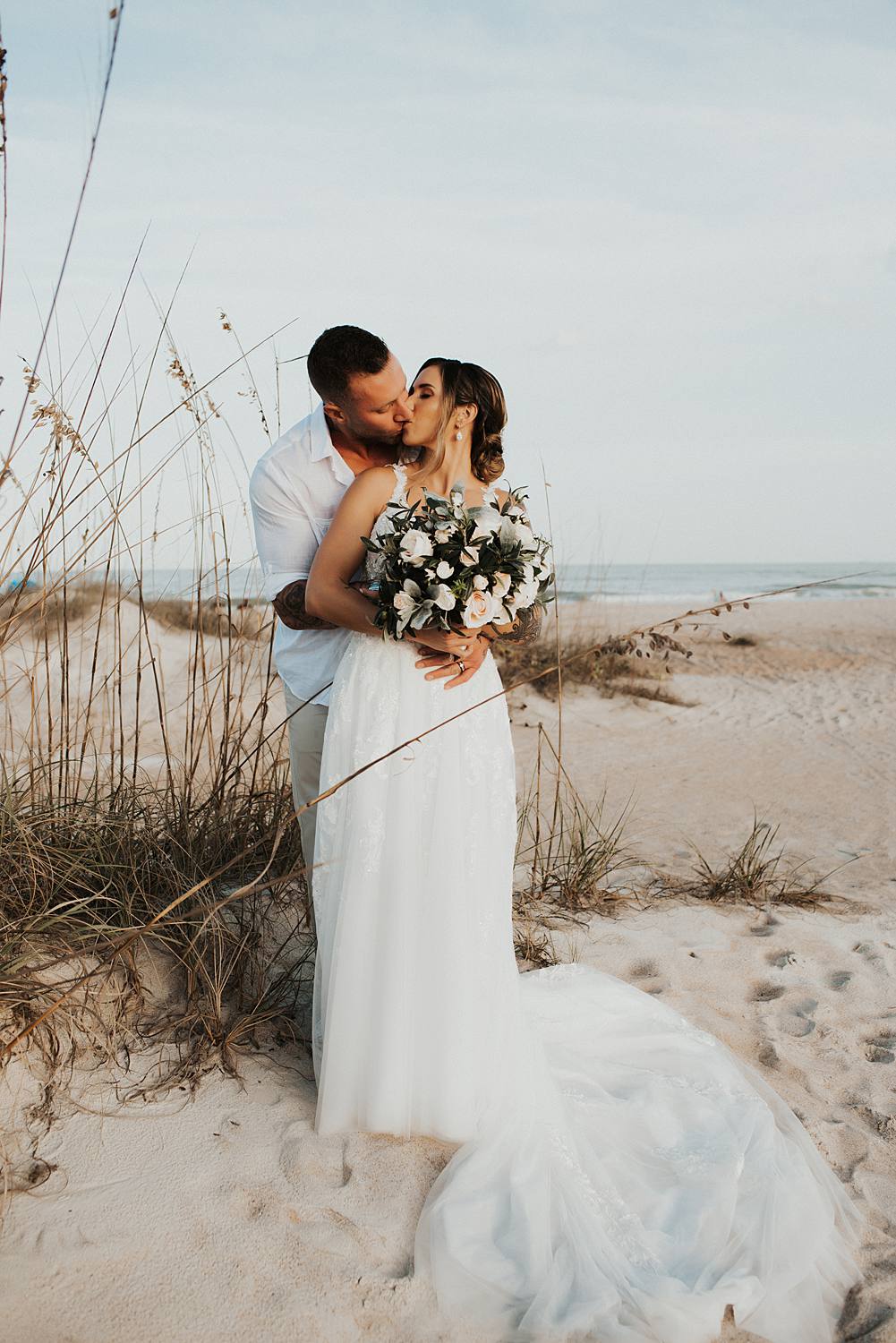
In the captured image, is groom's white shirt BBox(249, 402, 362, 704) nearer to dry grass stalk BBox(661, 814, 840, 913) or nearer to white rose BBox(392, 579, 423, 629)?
white rose BBox(392, 579, 423, 629)

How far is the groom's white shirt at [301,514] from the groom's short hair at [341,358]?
0.13 metres

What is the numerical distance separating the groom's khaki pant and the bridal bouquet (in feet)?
2.45

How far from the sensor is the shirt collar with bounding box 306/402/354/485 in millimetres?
3051

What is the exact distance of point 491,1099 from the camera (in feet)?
8.68

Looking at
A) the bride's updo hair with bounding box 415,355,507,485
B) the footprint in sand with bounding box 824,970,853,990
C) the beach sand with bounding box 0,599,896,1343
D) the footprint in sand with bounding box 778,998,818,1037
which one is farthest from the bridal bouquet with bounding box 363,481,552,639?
the footprint in sand with bounding box 824,970,853,990

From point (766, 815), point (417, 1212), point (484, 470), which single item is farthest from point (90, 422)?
point (766, 815)

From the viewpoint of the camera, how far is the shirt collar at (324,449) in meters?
3.05

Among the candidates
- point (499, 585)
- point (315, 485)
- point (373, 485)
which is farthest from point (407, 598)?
point (315, 485)

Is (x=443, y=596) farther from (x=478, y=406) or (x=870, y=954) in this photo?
(x=870, y=954)

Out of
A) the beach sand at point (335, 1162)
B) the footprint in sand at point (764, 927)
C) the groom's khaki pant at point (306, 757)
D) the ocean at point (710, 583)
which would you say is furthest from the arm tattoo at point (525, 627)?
the ocean at point (710, 583)

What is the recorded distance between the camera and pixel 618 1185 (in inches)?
98.3

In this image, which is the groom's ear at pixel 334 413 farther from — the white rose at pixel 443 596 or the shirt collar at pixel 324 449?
the white rose at pixel 443 596

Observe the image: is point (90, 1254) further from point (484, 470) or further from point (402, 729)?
point (484, 470)

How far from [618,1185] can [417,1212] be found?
553mm
